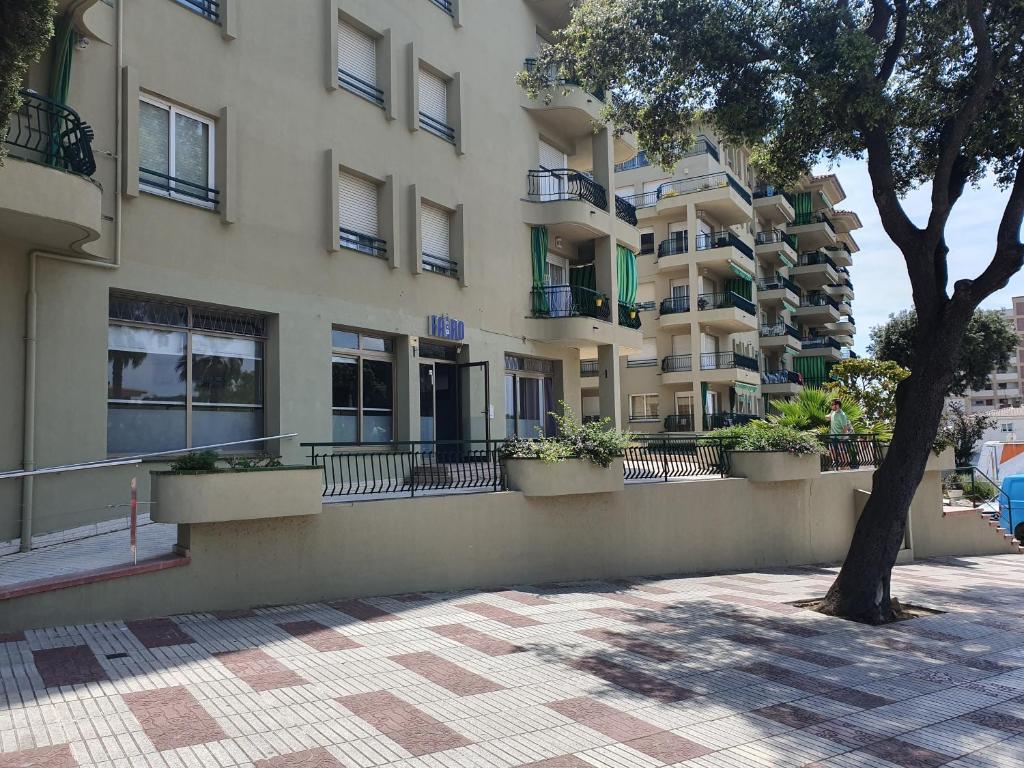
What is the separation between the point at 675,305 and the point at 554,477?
27.0 m

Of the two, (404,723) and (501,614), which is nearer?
(404,723)

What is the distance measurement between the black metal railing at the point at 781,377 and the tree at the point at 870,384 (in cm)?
1870

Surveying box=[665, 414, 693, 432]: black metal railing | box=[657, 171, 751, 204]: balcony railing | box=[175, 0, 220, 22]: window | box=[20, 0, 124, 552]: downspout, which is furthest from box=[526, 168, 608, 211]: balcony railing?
box=[665, 414, 693, 432]: black metal railing

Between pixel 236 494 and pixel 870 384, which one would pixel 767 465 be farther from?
pixel 870 384

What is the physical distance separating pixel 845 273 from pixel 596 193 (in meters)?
49.8

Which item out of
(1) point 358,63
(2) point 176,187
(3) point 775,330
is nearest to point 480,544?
(2) point 176,187

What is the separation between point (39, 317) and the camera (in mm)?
10164

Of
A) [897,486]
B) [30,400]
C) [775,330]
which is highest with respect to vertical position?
[775,330]

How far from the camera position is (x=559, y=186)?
2112 centimetres

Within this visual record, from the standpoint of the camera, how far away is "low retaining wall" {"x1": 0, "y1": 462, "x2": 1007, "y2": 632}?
8.49 m

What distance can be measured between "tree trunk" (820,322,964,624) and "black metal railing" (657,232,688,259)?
27.4m

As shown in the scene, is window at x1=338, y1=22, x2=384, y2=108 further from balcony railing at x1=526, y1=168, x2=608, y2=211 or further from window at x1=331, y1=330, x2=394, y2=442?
balcony railing at x1=526, y1=168, x2=608, y2=211

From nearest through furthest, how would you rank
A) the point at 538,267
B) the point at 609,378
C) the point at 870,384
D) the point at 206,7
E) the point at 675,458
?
the point at 206,7 < the point at 675,458 < the point at 538,267 < the point at 609,378 < the point at 870,384

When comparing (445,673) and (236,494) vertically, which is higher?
(236,494)
